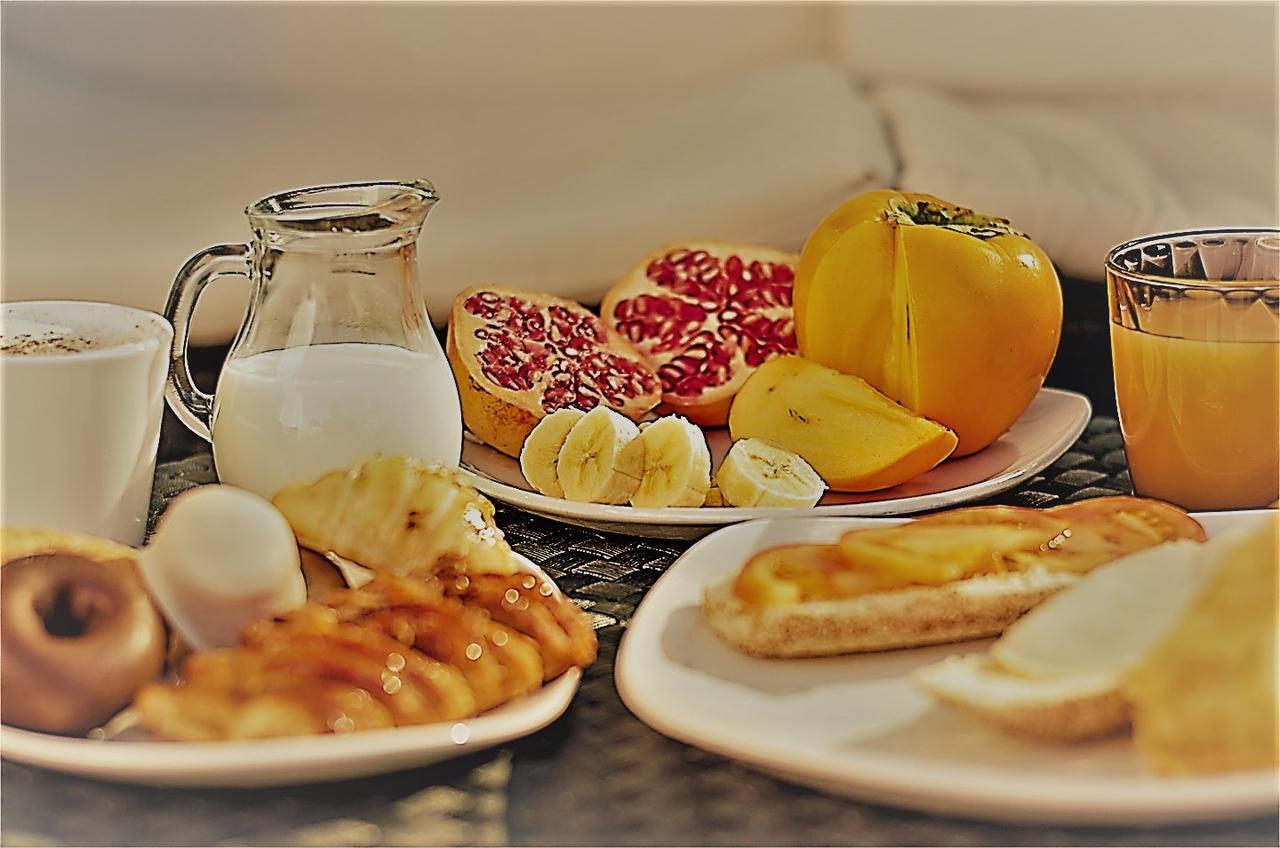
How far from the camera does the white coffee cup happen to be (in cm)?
80

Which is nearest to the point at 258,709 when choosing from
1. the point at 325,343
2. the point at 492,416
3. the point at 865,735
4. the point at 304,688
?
the point at 304,688

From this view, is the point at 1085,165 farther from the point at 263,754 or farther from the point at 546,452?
the point at 263,754

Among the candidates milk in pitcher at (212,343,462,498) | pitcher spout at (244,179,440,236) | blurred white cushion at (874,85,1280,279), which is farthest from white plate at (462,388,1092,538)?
blurred white cushion at (874,85,1280,279)

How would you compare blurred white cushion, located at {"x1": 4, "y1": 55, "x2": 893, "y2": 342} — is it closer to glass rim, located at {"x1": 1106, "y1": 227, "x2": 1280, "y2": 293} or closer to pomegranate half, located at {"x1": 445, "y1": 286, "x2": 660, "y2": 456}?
pomegranate half, located at {"x1": 445, "y1": 286, "x2": 660, "y2": 456}

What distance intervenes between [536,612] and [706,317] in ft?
1.93

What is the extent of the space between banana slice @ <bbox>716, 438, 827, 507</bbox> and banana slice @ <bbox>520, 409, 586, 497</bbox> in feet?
0.38

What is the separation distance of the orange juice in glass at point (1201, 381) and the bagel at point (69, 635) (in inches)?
26.3

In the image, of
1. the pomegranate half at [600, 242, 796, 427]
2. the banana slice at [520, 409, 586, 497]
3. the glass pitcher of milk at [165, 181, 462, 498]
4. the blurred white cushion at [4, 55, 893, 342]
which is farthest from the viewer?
the blurred white cushion at [4, 55, 893, 342]

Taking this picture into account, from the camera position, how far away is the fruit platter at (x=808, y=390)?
97 cm

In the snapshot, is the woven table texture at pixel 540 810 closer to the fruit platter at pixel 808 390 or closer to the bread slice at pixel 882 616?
the bread slice at pixel 882 616

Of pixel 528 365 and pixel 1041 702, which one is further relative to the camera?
pixel 528 365

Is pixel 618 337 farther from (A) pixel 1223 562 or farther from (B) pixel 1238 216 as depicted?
(B) pixel 1238 216

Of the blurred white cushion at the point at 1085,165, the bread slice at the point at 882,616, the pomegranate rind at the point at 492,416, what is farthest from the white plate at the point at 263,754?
the blurred white cushion at the point at 1085,165

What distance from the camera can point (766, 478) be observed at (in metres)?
0.96
